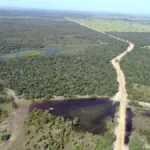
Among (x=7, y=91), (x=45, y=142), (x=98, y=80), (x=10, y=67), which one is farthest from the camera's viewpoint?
(x=10, y=67)

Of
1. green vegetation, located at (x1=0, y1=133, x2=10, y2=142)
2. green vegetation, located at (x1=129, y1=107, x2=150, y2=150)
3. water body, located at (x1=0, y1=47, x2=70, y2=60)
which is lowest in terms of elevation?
green vegetation, located at (x1=0, y1=133, x2=10, y2=142)

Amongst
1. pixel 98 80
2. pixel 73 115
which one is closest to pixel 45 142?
pixel 73 115

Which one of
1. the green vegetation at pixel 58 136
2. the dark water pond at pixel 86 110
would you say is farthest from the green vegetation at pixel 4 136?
the dark water pond at pixel 86 110

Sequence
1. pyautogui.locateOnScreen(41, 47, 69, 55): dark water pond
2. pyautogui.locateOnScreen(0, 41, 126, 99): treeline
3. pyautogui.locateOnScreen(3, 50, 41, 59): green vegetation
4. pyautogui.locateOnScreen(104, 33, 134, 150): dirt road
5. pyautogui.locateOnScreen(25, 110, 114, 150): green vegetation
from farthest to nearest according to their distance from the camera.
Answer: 1. pyautogui.locateOnScreen(41, 47, 69, 55): dark water pond
2. pyautogui.locateOnScreen(3, 50, 41, 59): green vegetation
3. pyautogui.locateOnScreen(0, 41, 126, 99): treeline
4. pyautogui.locateOnScreen(104, 33, 134, 150): dirt road
5. pyautogui.locateOnScreen(25, 110, 114, 150): green vegetation

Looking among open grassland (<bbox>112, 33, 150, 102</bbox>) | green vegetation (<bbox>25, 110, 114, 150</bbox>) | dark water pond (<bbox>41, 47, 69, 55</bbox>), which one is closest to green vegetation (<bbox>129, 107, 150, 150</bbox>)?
green vegetation (<bbox>25, 110, 114, 150</bbox>)

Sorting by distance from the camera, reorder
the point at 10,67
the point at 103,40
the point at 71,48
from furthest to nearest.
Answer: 1. the point at 103,40
2. the point at 71,48
3. the point at 10,67

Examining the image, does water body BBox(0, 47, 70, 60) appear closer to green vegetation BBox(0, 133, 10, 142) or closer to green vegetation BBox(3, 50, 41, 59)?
green vegetation BBox(3, 50, 41, 59)

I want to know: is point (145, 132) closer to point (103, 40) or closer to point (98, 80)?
point (98, 80)

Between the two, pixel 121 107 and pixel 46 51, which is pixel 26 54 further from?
pixel 121 107
